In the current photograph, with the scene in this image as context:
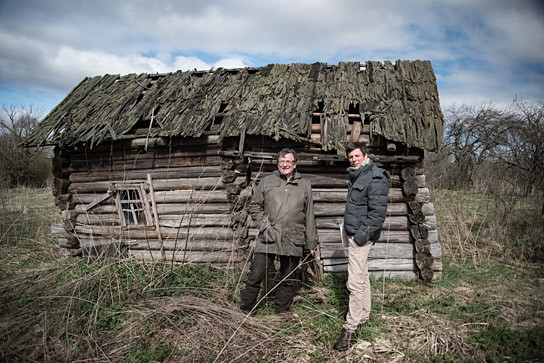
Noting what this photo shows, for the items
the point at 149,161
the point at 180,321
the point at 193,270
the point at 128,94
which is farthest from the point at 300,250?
the point at 128,94

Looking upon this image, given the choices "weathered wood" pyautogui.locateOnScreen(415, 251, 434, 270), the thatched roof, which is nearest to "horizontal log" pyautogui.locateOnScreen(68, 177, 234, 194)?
the thatched roof

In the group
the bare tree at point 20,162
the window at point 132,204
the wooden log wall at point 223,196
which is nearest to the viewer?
the wooden log wall at point 223,196

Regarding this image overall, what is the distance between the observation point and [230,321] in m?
3.70

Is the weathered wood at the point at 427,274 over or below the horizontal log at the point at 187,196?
below

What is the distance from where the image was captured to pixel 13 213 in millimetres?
11609

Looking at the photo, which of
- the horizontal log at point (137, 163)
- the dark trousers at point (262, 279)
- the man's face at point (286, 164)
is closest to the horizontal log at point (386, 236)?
the dark trousers at point (262, 279)

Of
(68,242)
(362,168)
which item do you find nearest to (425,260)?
(362,168)

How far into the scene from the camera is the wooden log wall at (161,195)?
6.43 meters

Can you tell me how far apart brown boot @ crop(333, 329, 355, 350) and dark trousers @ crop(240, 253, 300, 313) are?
88cm

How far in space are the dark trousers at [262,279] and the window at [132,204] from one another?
11.8 feet

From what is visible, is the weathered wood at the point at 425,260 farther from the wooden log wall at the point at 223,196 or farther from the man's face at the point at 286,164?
the man's face at the point at 286,164

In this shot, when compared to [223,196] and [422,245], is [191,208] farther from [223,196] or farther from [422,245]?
[422,245]

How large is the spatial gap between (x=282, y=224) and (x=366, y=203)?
3.54ft

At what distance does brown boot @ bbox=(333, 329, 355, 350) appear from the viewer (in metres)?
3.54
